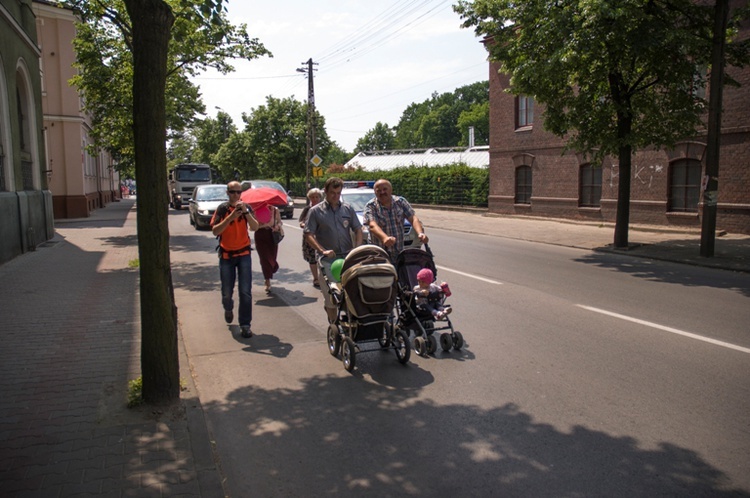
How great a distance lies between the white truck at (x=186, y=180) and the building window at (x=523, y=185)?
21229mm

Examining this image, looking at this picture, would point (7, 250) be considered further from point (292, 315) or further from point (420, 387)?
point (420, 387)

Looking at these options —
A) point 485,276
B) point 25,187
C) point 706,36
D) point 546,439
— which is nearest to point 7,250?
point 25,187

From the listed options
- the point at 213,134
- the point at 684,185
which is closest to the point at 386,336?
the point at 684,185

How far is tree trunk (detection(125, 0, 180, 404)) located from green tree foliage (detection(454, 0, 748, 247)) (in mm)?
10645

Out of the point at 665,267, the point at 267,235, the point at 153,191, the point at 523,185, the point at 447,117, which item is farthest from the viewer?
the point at 447,117

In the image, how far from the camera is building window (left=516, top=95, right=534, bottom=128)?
27391 mm

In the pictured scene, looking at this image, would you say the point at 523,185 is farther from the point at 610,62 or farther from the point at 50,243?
the point at 50,243

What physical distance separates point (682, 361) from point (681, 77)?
10645mm

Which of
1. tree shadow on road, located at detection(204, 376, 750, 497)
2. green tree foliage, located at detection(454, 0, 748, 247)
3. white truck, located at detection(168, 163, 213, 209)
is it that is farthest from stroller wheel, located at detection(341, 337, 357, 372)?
white truck, located at detection(168, 163, 213, 209)

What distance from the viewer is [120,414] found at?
15.3 ft

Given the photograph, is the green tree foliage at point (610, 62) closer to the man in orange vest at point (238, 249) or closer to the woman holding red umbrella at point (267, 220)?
the woman holding red umbrella at point (267, 220)

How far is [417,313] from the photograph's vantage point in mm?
6594

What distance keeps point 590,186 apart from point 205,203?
48.6 feet

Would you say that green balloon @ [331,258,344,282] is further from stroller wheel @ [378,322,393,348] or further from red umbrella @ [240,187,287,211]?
red umbrella @ [240,187,287,211]
